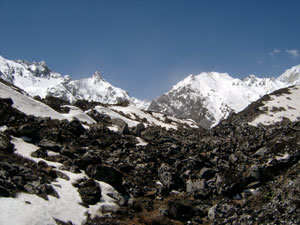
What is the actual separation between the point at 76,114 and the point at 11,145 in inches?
1102

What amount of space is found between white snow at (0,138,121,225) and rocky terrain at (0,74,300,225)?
0.06 m

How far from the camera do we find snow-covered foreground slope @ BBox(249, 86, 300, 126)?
270ft

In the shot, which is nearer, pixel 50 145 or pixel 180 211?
pixel 180 211

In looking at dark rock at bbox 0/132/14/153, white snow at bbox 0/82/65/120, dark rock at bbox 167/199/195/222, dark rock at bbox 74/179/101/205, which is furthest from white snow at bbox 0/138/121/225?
white snow at bbox 0/82/65/120

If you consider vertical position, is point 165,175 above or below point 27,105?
below

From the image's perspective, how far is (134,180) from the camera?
2767cm

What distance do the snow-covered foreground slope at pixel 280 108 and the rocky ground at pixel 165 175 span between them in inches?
1812

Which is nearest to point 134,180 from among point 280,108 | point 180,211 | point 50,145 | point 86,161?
point 86,161

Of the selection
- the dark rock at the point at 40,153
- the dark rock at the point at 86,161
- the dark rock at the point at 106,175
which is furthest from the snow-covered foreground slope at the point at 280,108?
the dark rock at the point at 40,153

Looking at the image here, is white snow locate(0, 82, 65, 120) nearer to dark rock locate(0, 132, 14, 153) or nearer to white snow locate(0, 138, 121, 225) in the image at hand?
dark rock locate(0, 132, 14, 153)

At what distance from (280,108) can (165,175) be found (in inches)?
3015

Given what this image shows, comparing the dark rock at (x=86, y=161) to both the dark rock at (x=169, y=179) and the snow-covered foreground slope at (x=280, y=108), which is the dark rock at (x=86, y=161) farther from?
the snow-covered foreground slope at (x=280, y=108)

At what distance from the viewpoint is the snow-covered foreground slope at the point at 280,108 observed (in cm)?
8244

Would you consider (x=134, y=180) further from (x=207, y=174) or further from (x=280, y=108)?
(x=280, y=108)
